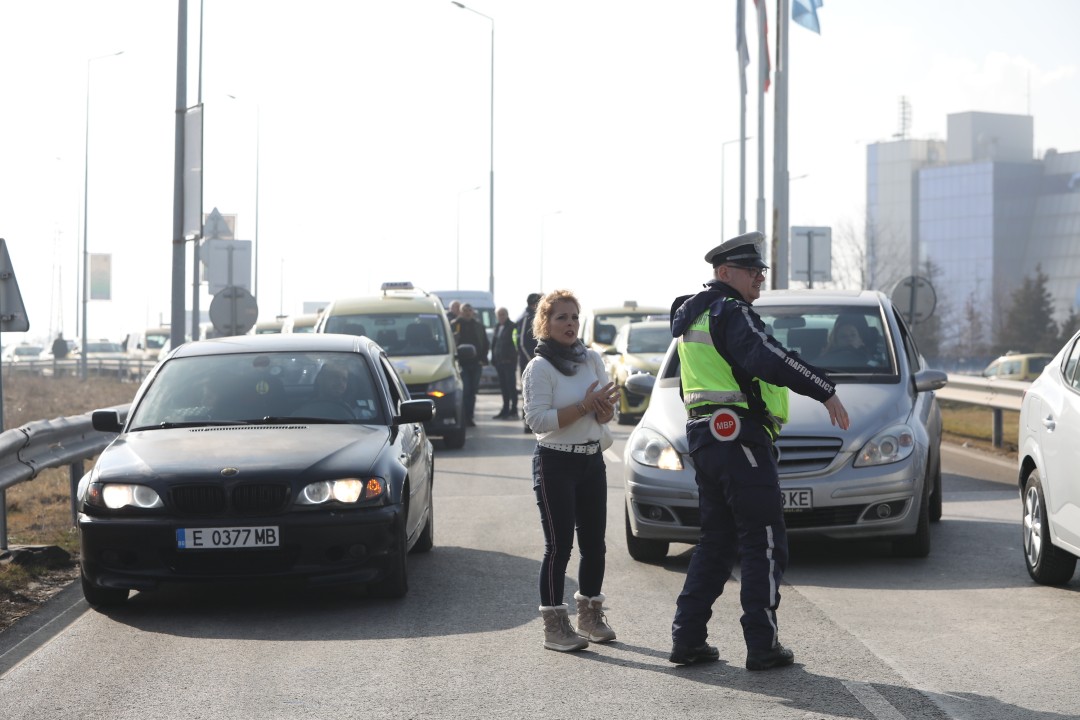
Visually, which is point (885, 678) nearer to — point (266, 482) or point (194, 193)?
point (266, 482)

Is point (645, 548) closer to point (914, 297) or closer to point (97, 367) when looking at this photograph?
point (914, 297)

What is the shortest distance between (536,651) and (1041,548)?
313cm

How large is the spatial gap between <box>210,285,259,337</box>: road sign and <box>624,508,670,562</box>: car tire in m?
15.0

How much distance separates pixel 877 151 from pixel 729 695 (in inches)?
6654

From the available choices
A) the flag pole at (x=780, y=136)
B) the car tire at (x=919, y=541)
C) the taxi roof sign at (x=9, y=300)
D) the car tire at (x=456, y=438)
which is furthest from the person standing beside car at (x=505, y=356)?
the car tire at (x=919, y=541)

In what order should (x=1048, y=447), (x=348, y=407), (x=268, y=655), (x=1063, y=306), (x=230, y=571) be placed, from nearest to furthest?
(x=268, y=655) < (x=230, y=571) < (x=1048, y=447) < (x=348, y=407) < (x=1063, y=306)

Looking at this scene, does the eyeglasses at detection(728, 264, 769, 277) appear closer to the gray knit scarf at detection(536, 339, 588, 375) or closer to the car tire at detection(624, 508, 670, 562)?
the gray knit scarf at detection(536, 339, 588, 375)

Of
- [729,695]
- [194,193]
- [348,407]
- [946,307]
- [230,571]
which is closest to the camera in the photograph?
[729,695]

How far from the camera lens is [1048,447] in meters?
8.66

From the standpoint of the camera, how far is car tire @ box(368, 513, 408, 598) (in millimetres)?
8367

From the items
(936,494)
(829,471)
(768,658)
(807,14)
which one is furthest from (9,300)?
(807,14)

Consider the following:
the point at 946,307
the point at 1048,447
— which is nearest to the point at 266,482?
the point at 1048,447

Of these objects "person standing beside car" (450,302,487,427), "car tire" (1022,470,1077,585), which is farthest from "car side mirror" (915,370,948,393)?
"person standing beside car" (450,302,487,427)

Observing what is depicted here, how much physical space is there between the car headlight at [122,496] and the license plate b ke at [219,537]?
0.22 meters
